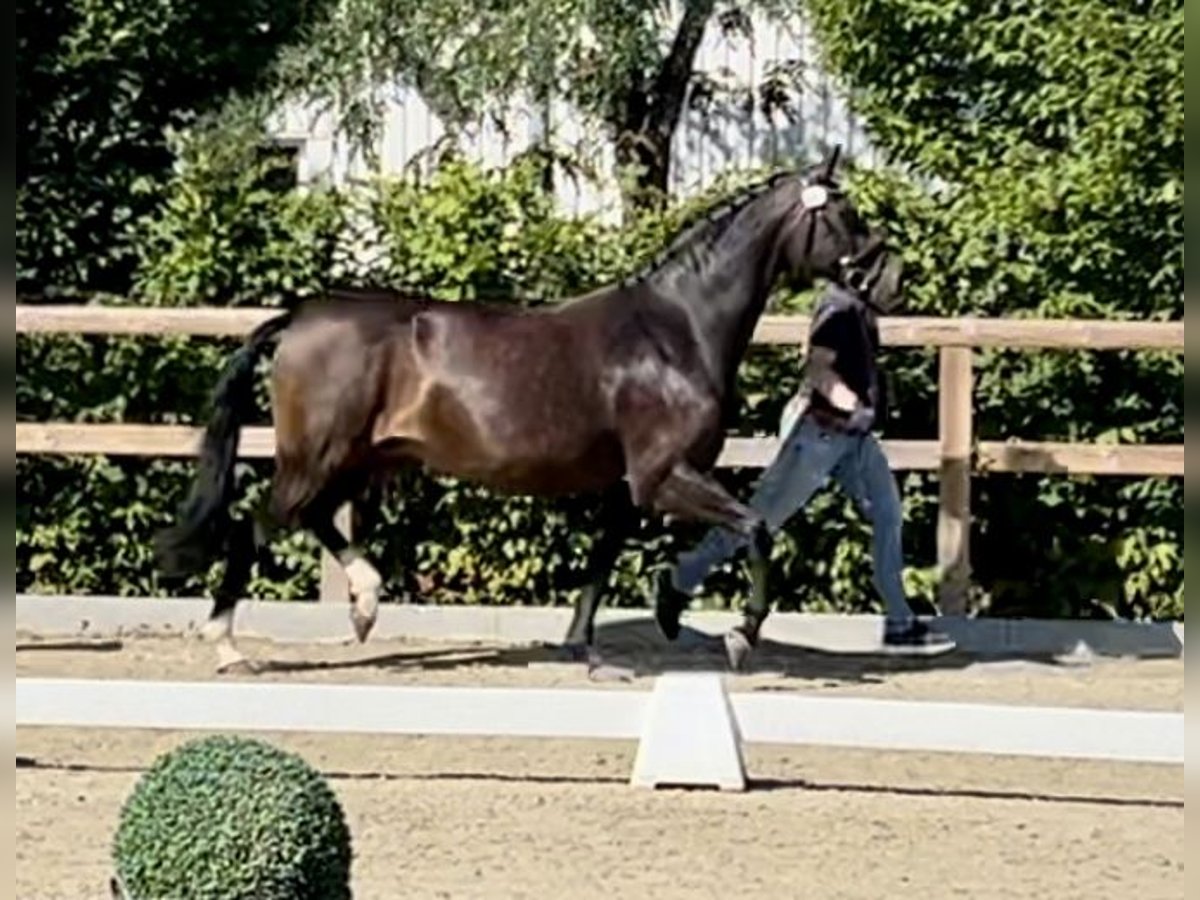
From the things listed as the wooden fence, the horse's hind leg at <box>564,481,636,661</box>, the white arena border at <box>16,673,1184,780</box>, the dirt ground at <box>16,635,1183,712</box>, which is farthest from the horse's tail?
the white arena border at <box>16,673,1184,780</box>

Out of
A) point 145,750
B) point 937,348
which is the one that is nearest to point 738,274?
point 937,348

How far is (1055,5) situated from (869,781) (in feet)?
17.6

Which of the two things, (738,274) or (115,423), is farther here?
(115,423)

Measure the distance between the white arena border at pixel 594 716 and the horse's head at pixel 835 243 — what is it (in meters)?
2.95

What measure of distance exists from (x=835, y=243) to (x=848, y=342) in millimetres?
528

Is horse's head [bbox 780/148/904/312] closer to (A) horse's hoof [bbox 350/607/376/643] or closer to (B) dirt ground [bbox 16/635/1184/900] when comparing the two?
(B) dirt ground [bbox 16/635/1184/900]

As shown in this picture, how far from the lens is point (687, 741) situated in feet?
26.0

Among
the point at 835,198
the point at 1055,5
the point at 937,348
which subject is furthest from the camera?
the point at 1055,5

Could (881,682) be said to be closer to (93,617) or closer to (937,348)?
(937,348)

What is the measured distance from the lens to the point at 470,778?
8.29 m

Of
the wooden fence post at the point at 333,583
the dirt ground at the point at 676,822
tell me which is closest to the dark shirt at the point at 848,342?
the dirt ground at the point at 676,822

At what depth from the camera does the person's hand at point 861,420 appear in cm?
1088

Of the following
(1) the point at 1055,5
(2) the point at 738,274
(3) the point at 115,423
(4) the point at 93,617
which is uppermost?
(1) the point at 1055,5

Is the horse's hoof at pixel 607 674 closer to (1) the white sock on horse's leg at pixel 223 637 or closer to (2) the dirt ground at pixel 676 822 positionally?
(2) the dirt ground at pixel 676 822
